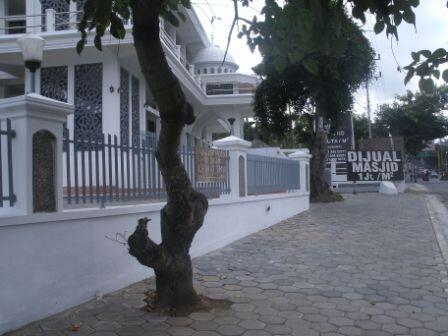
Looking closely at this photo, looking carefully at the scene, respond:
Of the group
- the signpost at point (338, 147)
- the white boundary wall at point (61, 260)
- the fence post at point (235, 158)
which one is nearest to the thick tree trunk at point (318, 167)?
the signpost at point (338, 147)

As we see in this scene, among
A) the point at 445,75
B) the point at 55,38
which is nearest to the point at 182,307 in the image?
the point at 445,75

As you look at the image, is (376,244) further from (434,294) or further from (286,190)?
(286,190)

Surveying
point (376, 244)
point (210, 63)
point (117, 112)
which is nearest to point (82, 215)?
point (376, 244)

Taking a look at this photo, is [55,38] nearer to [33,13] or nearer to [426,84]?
[33,13]

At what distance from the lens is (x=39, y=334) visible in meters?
4.12

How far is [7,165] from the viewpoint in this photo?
450cm

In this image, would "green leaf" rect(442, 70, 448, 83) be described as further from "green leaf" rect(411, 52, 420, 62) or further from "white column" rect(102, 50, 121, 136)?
"white column" rect(102, 50, 121, 136)

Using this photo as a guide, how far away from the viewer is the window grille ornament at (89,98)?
1186 centimetres

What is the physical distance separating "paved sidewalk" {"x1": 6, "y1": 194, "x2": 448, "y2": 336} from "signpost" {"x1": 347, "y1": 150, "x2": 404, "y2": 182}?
53.4 feet

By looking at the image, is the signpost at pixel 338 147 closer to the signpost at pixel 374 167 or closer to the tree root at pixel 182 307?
the signpost at pixel 374 167

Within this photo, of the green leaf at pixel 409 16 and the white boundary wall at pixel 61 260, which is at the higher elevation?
the green leaf at pixel 409 16

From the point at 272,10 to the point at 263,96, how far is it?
1489cm

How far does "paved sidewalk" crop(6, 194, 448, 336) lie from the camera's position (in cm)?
431

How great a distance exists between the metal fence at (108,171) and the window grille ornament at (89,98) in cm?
550
